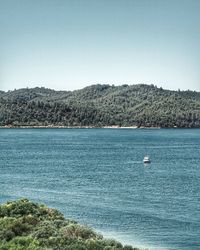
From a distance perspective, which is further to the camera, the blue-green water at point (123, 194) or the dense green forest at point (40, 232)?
the blue-green water at point (123, 194)

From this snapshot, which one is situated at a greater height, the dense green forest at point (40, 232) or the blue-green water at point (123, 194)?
the dense green forest at point (40, 232)

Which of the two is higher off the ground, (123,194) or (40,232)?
(40,232)

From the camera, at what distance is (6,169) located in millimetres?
117312

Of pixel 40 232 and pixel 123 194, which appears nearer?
pixel 40 232

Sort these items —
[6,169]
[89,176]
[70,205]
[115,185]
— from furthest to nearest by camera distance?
[6,169] → [89,176] → [115,185] → [70,205]

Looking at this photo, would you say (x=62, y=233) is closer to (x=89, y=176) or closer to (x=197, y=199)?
(x=197, y=199)

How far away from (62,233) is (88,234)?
2.76 m

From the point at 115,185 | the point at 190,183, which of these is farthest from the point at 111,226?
the point at 190,183

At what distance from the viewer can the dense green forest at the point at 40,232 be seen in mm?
34656

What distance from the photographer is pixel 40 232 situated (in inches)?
1485

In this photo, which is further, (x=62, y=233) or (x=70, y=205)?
(x=70, y=205)

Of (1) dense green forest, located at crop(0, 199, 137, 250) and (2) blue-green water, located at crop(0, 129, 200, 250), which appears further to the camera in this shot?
(2) blue-green water, located at crop(0, 129, 200, 250)

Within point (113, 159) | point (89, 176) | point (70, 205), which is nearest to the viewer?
point (70, 205)

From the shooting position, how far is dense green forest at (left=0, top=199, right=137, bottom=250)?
114 feet
